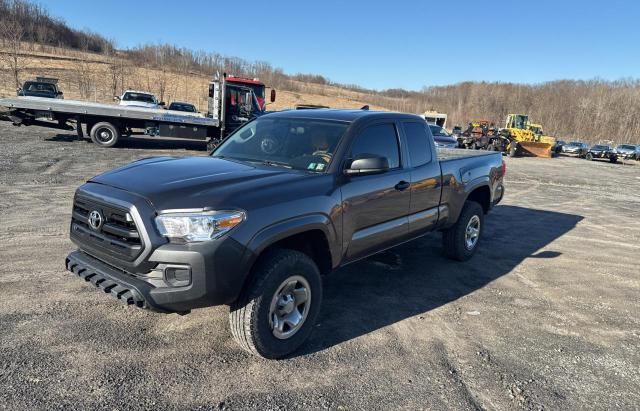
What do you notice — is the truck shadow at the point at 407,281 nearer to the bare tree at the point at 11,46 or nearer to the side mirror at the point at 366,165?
the side mirror at the point at 366,165

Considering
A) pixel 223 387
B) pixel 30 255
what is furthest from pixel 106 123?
pixel 223 387

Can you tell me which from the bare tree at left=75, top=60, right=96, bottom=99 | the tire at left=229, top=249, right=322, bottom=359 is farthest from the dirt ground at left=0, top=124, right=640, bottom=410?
the bare tree at left=75, top=60, right=96, bottom=99

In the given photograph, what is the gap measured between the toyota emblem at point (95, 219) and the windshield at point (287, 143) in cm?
140

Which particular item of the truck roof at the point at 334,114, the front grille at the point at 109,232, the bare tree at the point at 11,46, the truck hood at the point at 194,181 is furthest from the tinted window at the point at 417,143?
the bare tree at the point at 11,46

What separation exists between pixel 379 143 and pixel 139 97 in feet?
72.0

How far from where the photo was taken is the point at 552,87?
343ft

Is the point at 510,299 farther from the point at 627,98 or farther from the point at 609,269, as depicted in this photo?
the point at 627,98

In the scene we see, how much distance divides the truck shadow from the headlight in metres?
1.31

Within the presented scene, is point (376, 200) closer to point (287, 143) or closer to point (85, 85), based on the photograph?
point (287, 143)

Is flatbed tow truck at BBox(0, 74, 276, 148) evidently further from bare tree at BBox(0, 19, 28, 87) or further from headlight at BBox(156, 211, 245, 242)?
bare tree at BBox(0, 19, 28, 87)

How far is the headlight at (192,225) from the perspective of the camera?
283 cm

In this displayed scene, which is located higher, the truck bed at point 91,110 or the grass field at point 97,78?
the grass field at point 97,78

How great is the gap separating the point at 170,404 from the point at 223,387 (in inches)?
14.0

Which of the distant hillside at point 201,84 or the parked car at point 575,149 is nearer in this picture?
the parked car at point 575,149
